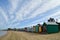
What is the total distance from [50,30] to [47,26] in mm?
1681

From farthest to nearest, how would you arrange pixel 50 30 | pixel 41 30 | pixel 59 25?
pixel 41 30, pixel 59 25, pixel 50 30

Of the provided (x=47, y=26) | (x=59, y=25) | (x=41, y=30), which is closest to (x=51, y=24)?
(x=47, y=26)

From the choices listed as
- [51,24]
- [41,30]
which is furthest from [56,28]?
[41,30]

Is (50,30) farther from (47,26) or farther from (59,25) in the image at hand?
(59,25)

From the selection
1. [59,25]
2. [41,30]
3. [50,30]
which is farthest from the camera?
[41,30]

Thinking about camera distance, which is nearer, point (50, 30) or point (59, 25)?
point (50, 30)

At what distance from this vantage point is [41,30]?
53594 millimetres

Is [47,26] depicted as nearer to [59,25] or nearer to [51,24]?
[51,24]

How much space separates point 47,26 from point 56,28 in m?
3.36

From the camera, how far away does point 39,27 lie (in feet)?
176

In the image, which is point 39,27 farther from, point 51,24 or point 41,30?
point 51,24

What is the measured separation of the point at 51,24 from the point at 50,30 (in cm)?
209

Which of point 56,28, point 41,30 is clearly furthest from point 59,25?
point 41,30

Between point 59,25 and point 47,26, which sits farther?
point 59,25
